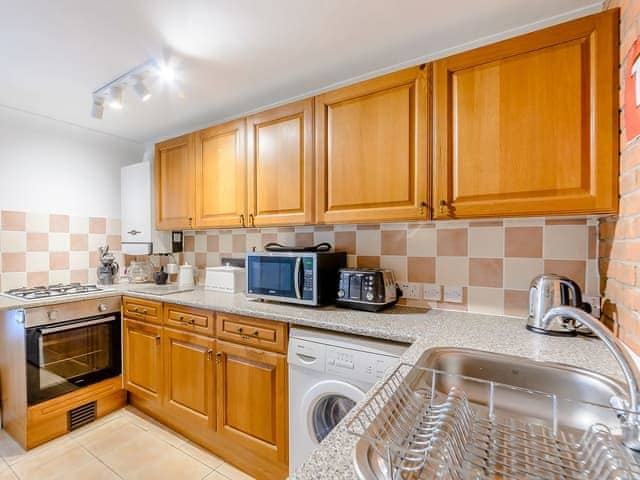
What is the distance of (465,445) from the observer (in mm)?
596

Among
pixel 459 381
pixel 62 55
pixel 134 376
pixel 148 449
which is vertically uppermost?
pixel 62 55

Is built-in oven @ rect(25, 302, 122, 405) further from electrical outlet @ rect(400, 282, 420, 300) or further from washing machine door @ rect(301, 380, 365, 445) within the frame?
electrical outlet @ rect(400, 282, 420, 300)

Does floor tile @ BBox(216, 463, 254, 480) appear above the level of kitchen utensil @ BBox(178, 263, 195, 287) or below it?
below

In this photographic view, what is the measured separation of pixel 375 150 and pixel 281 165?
60cm

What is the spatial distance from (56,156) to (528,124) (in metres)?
3.21

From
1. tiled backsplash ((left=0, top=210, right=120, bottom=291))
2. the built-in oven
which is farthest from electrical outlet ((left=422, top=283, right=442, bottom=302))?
tiled backsplash ((left=0, top=210, right=120, bottom=291))

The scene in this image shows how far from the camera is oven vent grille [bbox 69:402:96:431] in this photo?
6.70 ft

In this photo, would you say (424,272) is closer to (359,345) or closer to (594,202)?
(359,345)

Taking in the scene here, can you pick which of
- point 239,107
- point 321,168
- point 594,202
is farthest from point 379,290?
point 239,107

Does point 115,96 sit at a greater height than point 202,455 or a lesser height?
greater

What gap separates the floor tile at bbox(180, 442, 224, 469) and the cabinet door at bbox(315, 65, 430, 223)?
5.03 feet

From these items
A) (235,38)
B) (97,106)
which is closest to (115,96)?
(97,106)

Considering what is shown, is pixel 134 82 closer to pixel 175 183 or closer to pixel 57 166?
pixel 175 183

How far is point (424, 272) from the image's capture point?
1.74 meters
